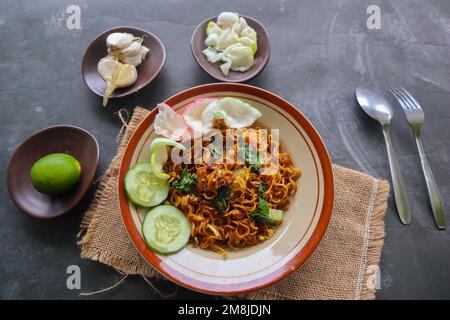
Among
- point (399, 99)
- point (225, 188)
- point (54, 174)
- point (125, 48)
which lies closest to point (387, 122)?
point (399, 99)

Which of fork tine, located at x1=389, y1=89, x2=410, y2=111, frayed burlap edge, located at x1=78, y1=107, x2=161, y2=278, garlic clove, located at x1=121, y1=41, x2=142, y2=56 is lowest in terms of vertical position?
frayed burlap edge, located at x1=78, y1=107, x2=161, y2=278

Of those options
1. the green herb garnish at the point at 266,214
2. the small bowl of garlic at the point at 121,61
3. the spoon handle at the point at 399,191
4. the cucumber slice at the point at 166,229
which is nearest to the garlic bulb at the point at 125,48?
the small bowl of garlic at the point at 121,61

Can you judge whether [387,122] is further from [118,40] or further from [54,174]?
[54,174]

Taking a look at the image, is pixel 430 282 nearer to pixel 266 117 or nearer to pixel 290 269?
pixel 290 269

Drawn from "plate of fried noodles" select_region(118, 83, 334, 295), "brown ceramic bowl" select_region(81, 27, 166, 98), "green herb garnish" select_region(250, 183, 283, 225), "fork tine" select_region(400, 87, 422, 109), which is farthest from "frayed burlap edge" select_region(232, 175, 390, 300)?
"brown ceramic bowl" select_region(81, 27, 166, 98)

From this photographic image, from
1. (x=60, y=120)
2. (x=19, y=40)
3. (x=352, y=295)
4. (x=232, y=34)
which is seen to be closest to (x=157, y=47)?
(x=232, y=34)

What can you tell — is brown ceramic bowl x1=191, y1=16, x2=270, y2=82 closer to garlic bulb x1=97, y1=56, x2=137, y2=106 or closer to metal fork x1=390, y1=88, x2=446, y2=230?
garlic bulb x1=97, y1=56, x2=137, y2=106

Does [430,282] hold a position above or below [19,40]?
below
